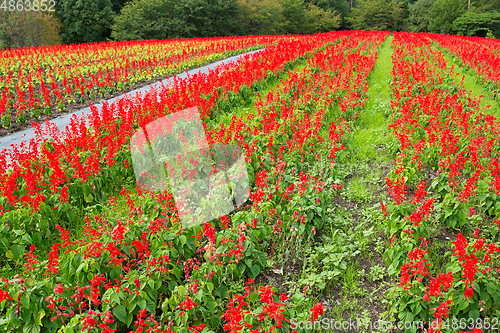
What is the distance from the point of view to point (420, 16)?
5028 cm

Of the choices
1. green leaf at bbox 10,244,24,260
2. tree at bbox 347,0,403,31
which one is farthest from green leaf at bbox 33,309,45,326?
tree at bbox 347,0,403,31

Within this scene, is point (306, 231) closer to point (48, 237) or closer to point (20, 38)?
point (48, 237)

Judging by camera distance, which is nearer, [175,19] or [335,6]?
[175,19]

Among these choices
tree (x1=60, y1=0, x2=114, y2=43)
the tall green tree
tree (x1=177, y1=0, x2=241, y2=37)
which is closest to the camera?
tree (x1=60, y1=0, x2=114, y2=43)

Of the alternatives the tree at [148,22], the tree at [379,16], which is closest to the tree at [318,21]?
the tree at [379,16]

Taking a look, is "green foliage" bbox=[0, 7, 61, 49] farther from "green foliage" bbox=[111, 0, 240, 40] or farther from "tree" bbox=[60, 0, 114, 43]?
"green foliage" bbox=[111, 0, 240, 40]

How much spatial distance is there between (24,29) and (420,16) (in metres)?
53.7

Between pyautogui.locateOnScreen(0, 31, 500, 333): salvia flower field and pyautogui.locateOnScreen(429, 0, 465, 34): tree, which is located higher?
pyautogui.locateOnScreen(429, 0, 465, 34): tree

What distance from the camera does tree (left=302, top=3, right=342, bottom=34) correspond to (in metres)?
51.0

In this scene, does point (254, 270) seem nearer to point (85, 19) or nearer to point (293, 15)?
point (85, 19)

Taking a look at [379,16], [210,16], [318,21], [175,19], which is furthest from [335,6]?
[175,19]

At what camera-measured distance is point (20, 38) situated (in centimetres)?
2661

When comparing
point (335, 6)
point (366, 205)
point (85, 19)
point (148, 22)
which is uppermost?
point (335, 6)

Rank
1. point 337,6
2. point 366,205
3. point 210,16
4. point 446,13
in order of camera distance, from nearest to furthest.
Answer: point 366,205 → point 210,16 → point 446,13 → point 337,6
